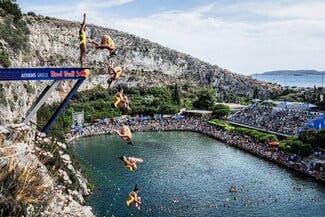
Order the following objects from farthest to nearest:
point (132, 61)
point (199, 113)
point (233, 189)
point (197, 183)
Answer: point (132, 61)
point (199, 113)
point (197, 183)
point (233, 189)

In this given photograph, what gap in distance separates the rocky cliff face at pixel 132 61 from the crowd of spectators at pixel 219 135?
8.91 m

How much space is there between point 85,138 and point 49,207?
1786 inches

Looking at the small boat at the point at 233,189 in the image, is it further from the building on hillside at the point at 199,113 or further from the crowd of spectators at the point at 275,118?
the building on hillside at the point at 199,113

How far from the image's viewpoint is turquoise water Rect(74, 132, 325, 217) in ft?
83.8

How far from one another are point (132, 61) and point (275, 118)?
59500 mm

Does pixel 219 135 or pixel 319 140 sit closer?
pixel 319 140

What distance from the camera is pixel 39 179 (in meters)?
7.60

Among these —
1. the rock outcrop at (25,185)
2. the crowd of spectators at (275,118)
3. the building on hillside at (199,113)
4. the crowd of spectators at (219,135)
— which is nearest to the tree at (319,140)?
the crowd of spectators at (219,135)

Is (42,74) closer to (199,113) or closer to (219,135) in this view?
(219,135)

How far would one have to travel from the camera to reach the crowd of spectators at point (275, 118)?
46.3m

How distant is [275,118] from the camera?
169 feet

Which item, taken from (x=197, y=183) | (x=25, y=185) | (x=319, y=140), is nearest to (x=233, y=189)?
(x=197, y=183)

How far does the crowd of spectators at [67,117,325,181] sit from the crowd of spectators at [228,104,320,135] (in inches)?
147

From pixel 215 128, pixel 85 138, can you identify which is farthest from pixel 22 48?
pixel 215 128
